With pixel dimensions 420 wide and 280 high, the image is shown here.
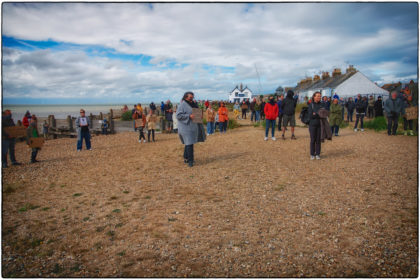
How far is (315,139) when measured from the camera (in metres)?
7.18

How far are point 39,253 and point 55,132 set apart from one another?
1981 cm

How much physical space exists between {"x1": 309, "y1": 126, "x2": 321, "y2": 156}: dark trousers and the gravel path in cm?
49

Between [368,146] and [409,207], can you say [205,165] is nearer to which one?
[409,207]

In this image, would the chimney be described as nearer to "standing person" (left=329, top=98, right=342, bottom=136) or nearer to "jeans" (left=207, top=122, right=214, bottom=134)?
"standing person" (left=329, top=98, right=342, bottom=136)

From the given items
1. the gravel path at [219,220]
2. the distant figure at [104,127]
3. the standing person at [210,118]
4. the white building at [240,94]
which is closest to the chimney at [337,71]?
the white building at [240,94]

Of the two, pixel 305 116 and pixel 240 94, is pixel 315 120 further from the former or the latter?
pixel 240 94

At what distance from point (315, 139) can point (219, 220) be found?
15.5 feet

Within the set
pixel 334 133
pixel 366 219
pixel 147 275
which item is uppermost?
pixel 334 133

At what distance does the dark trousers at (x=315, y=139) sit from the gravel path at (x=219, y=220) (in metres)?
0.49

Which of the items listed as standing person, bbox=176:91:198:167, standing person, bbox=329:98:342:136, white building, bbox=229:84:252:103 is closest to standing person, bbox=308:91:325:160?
standing person, bbox=176:91:198:167

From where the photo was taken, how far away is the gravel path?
2697 mm

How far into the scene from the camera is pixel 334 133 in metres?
11.7

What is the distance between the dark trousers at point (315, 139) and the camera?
705cm

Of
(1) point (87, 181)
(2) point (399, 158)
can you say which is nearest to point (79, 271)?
(1) point (87, 181)
